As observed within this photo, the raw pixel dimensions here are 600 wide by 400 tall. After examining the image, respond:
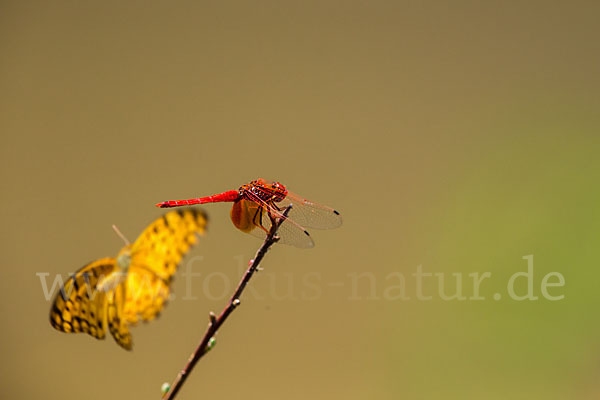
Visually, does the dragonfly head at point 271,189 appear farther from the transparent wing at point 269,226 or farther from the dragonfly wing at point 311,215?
the dragonfly wing at point 311,215

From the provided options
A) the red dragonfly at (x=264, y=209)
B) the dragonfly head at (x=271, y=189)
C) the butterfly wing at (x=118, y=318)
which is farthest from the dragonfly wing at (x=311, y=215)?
the butterfly wing at (x=118, y=318)

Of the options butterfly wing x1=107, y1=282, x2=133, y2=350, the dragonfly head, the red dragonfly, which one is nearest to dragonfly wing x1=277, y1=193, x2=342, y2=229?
the red dragonfly

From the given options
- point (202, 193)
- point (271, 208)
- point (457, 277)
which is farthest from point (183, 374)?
point (457, 277)

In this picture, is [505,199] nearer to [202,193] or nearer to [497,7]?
[497,7]

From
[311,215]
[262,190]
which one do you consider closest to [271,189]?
[262,190]

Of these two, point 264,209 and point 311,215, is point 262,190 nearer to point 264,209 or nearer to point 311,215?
point 264,209

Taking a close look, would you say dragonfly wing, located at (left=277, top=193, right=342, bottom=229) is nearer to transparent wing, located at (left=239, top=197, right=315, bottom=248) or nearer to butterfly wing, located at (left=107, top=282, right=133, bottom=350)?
transparent wing, located at (left=239, top=197, right=315, bottom=248)
